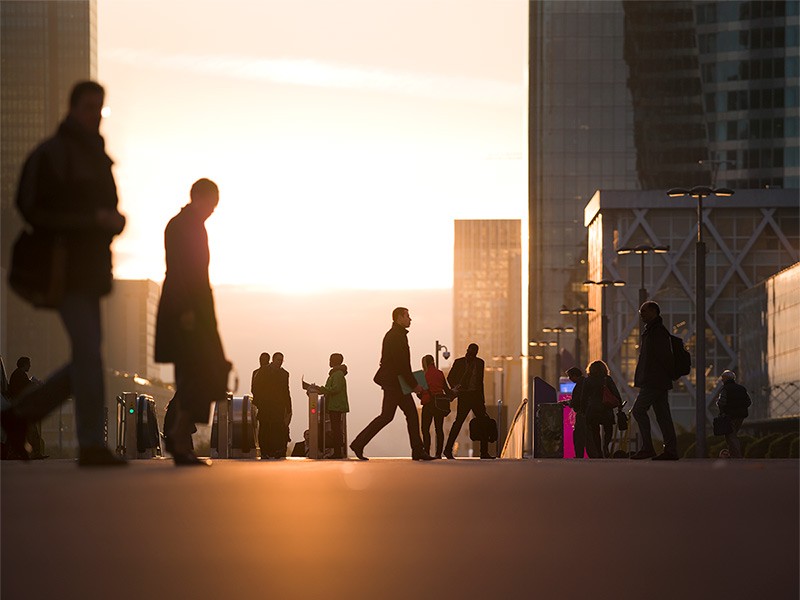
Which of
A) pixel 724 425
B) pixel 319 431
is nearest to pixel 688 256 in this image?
pixel 724 425

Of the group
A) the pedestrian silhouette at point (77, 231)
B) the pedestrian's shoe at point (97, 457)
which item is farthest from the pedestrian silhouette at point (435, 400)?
the pedestrian silhouette at point (77, 231)

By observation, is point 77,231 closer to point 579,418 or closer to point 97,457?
point 97,457

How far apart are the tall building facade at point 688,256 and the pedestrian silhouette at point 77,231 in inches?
4332

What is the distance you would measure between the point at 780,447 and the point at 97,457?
32696 millimetres

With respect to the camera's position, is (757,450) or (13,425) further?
(757,450)

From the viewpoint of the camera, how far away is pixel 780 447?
4056 centimetres

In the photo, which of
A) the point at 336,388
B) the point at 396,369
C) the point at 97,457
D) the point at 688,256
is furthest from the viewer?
the point at 688,256

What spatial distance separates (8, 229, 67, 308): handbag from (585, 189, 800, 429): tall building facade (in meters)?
110

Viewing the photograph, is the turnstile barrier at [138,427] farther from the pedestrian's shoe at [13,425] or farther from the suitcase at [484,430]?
the pedestrian's shoe at [13,425]

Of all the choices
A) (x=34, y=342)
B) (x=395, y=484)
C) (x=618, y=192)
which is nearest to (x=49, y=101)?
(x=34, y=342)

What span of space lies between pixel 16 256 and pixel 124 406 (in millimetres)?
21469

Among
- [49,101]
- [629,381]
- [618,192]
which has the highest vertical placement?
[49,101]

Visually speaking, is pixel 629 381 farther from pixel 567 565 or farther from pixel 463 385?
pixel 567 565

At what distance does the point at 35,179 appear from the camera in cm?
906
